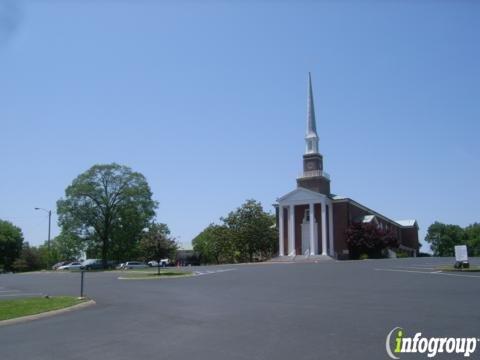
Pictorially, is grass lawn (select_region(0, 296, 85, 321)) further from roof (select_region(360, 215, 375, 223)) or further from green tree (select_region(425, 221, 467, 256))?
green tree (select_region(425, 221, 467, 256))

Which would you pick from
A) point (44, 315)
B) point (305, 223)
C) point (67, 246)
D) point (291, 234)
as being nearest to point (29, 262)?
point (67, 246)

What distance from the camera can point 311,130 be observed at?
7025 centimetres

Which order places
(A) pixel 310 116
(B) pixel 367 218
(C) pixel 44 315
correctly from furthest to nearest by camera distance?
(A) pixel 310 116 → (B) pixel 367 218 → (C) pixel 44 315

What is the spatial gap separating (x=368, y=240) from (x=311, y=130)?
56.4ft

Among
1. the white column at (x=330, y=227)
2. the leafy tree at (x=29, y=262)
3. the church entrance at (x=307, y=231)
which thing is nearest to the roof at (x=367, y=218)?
the white column at (x=330, y=227)

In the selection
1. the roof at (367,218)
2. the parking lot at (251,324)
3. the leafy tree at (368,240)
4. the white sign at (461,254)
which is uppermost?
the roof at (367,218)

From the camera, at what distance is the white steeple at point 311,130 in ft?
228

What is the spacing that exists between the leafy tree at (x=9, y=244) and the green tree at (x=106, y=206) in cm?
2783

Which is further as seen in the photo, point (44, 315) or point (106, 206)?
point (106, 206)

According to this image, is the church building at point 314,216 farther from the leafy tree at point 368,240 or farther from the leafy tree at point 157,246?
the leafy tree at point 157,246

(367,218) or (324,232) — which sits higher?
(367,218)

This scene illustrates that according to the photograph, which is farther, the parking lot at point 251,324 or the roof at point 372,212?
the roof at point 372,212
